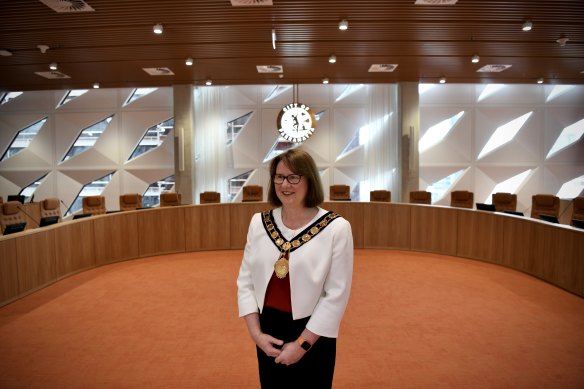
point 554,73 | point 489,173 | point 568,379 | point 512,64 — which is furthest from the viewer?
point 489,173

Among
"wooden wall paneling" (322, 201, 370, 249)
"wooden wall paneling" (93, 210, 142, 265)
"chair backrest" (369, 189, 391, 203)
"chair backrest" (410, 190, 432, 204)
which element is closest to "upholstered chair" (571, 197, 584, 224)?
"chair backrest" (410, 190, 432, 204)

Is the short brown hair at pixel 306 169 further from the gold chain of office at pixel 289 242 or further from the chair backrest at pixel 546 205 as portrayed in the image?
the chair backrest at pixel 546 205

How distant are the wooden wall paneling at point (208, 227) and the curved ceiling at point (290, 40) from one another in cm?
313

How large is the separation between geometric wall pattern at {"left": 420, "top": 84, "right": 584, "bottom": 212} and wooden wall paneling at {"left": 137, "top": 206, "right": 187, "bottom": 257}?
7685 mm

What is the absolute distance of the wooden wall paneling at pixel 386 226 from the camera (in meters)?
8.01

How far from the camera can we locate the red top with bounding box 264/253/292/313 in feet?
5.42

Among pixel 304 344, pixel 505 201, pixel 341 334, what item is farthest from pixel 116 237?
pixel 505 201

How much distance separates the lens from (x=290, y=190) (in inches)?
66.3

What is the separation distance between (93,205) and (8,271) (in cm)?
385

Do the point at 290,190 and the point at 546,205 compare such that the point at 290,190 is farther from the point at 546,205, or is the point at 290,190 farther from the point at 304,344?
the point at 546,205

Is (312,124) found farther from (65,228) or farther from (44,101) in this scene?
(44,101)

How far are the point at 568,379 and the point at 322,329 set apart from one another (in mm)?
2590

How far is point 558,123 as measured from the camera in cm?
1189

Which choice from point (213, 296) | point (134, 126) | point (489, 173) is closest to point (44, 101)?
point (134, 126)
